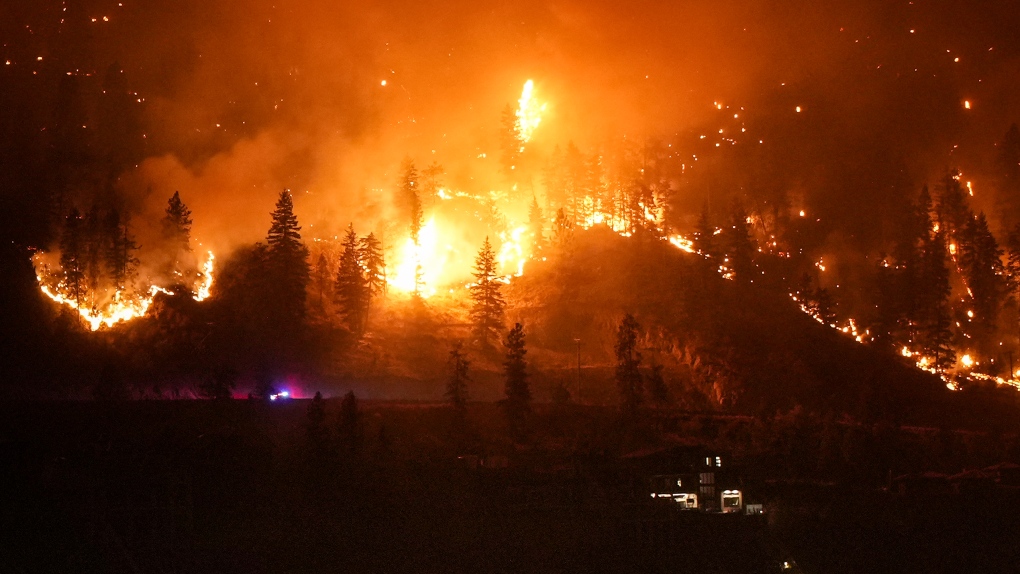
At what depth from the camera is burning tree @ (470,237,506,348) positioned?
88312mm

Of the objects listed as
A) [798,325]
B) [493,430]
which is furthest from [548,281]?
[493,430]

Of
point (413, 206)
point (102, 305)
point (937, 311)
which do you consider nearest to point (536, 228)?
point (413, 206)

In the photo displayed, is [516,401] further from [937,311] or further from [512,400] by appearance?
[937,311]

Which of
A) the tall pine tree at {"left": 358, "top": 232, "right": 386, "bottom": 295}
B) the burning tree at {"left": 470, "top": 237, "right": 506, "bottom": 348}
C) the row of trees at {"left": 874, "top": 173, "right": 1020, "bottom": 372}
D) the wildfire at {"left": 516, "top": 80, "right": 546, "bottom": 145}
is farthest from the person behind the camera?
the wildfire at {"left": 516, "top": 80, "right": 546, "bottom": 145}

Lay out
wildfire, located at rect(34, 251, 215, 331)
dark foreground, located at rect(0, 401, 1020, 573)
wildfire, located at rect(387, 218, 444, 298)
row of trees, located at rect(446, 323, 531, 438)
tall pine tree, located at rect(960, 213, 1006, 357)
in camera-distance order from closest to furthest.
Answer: dark foreground, located at rect(0, 401, 1020, 573), row of trees, located at rect(446, 323, 531, 438), wildfire, located at rect(34, 251, 215, 331), tall pine tree, located at rect(960, 213, 1006, 357), wildfire, located at rect(387, 218, 444, 298)

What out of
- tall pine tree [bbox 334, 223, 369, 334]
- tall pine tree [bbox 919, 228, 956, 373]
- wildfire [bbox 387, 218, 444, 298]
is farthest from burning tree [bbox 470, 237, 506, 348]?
tall pine tree [bbox 919, 228, 956, 373]

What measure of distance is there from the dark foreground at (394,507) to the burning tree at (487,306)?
69.0 feet

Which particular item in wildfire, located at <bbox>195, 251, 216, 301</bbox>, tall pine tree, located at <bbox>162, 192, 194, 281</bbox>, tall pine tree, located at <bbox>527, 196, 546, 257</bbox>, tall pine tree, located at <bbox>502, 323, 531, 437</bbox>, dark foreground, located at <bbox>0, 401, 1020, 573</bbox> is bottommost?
dark foreground, located at <bbox>0, 401, 1020, 573</bbox>

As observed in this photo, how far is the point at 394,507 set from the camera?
55.3 meters

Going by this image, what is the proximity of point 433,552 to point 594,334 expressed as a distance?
43.4 metres

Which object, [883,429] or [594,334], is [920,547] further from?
[594,334]

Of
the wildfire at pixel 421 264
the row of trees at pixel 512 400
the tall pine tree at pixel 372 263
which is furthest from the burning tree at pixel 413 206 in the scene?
the row of trees at pixel 512 400

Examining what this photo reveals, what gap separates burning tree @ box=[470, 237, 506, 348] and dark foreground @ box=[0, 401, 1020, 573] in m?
21.0

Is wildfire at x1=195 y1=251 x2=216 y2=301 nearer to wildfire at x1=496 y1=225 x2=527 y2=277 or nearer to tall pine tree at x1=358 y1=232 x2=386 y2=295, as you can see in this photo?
tall pine tree at x1=358 y1=232 x2=386 y2=295
